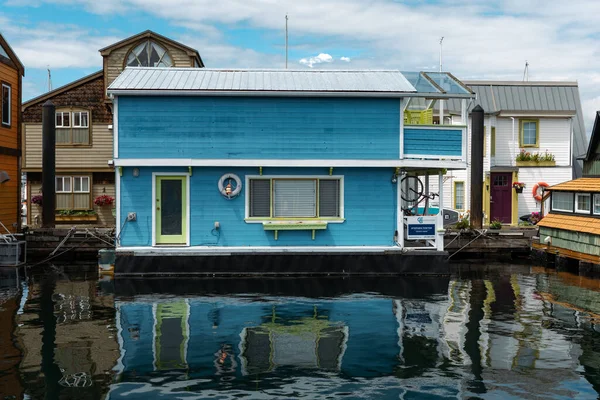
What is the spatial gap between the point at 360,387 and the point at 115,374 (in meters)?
3.43

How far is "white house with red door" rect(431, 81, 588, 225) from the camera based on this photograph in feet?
101

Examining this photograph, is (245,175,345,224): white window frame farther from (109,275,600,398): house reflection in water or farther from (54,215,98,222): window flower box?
(54,215,98,222): window flower box

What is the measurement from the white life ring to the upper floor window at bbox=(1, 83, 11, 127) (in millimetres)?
9419

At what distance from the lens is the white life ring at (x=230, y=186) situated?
701 inches

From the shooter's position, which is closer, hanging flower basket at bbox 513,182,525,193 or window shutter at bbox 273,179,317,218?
window shutter at bbox 273,179,317,218

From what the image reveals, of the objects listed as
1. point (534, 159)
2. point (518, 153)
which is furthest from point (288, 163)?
point (534, 159)

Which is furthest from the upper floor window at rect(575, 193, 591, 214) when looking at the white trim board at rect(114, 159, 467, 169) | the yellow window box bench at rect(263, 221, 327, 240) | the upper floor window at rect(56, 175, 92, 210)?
the upper floor window at rect(56, 175, 92, 210)

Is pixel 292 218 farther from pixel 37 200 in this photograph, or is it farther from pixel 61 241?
pixel 37 200

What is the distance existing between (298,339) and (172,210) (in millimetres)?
7509

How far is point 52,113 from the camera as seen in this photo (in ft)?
75.9

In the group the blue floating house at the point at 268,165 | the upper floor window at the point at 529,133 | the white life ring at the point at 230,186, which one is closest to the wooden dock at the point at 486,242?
the blue floating house at the point at 268,165

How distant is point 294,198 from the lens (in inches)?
716

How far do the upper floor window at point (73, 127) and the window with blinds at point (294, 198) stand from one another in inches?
545

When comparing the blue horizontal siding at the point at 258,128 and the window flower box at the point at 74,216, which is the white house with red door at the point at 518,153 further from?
the window flower box at the point at 74,216
